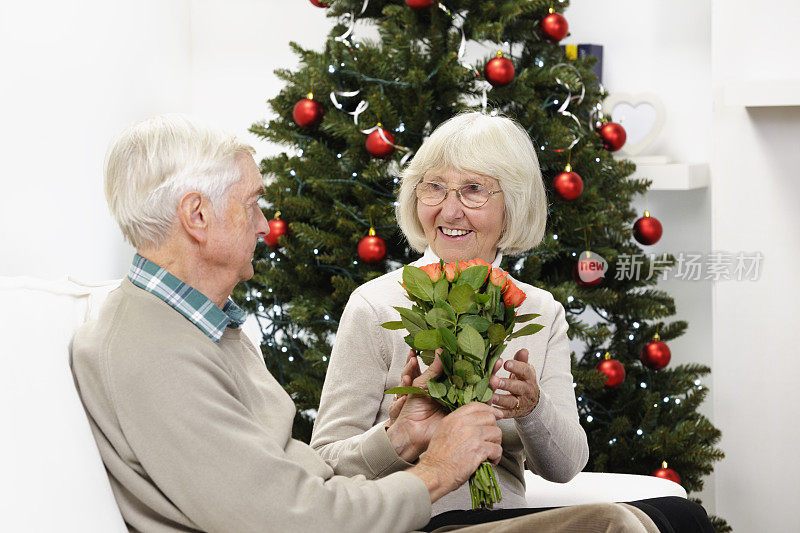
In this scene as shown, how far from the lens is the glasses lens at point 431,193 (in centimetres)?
199

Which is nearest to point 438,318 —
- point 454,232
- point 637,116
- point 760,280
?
point 454,232

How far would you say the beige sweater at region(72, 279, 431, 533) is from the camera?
1243 mm

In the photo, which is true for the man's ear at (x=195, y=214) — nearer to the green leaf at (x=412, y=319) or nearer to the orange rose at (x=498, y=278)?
the green leaf at (x=412, y=319)

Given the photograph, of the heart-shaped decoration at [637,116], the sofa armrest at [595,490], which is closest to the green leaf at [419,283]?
the sofa armrest at [595,490]

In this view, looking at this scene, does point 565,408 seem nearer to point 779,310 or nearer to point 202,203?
point 202,203

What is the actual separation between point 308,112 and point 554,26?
31.6 inches

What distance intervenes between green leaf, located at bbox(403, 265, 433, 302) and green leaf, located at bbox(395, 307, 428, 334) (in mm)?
30

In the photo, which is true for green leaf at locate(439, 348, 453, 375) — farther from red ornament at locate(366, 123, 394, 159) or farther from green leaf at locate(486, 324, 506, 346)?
red ornament at locate(366, 123, 394, 159)

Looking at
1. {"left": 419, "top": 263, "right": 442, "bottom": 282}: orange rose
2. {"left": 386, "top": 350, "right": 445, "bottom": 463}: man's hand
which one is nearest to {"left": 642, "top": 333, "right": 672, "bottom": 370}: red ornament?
{"left": 386, "top": 350, "right": 445, "bottom": 463}: man's hand

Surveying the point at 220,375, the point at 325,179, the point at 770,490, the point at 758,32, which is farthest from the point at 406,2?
the point at 770,490

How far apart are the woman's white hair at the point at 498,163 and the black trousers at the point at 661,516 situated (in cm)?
67

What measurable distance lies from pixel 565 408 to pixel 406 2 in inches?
54.3

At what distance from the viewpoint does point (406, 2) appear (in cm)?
269

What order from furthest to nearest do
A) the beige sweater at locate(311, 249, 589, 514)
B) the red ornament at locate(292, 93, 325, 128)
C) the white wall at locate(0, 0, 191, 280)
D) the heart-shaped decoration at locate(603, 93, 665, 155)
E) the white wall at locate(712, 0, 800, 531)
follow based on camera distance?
1. the heart-shaped decoration at locate(603, 93, 665, 155)
2. the white wall at locate(712, 0, 800, 531)
3. the red ornament at locate(292, 93, 325, 128)
4. the white wall at locate(0, 0, 191, 280)
5. the beige sweater at locate(311, 249, 589, 514)
